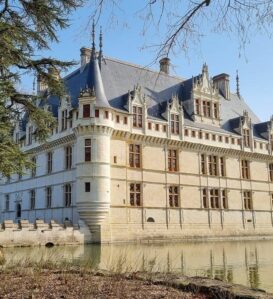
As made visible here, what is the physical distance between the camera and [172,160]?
27.6 m

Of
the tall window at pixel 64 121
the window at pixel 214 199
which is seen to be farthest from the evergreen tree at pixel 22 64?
the window at pixel 214 199

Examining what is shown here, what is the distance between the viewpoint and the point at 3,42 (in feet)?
30.5

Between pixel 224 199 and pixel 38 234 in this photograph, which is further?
pixel 224 199

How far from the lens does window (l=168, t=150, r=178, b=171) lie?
27.4 metres

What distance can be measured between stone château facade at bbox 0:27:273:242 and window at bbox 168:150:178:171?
69mm

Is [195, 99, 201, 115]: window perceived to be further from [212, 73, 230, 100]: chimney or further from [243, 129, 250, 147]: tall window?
[212, 73, 230, 100]: chimney

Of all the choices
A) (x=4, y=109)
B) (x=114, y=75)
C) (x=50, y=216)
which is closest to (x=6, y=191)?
(x=50, y=216)

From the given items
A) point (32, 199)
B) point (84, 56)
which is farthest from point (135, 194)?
point (84, 56)

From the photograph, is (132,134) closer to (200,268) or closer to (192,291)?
(200,268)

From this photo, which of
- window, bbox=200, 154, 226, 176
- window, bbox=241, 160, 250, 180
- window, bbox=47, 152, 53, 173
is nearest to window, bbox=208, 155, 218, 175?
window, bbox=200, 154, 226, 176

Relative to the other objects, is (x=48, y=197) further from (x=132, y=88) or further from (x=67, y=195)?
(x=132, y=88)

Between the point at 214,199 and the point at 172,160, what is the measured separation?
464 cm

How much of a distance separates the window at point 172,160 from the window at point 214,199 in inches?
144

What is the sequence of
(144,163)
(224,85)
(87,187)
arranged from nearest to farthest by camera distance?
(87,187) → (144,163) → (224,85)
